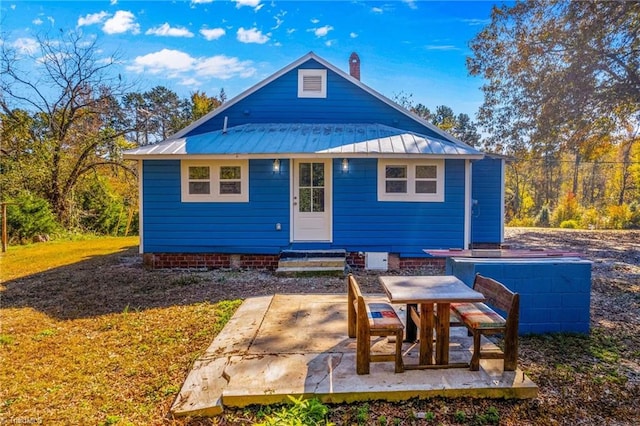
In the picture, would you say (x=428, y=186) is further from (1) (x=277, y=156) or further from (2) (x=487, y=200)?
(1) (x=277, y=156)

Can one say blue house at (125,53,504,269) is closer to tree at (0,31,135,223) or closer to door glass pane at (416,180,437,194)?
door glass pane at (416,180,437,194)

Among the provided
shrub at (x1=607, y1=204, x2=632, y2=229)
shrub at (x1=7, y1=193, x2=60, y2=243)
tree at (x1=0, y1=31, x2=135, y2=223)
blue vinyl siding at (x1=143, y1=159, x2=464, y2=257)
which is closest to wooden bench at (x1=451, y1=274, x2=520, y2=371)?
blue vinyl siding at (x1=143, y1=159, x2=464, y2=257)

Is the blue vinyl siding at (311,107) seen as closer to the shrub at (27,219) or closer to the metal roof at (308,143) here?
the metal roof at (308,143)

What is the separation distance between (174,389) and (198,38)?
44.9ft

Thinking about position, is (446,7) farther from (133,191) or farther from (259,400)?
(133,191)

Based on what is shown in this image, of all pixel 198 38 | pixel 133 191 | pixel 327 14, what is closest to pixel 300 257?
pixel 327 14

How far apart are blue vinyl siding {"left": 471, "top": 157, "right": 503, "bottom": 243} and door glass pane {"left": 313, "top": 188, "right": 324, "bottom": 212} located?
4116 mm

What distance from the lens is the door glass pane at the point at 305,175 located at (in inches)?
325

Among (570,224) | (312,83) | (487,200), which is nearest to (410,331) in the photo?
(487,200)

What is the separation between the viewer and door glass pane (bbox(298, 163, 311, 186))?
8266 mm

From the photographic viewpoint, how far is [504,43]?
1406cm

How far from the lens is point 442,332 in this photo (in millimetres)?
3006

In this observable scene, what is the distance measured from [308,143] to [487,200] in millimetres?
4990

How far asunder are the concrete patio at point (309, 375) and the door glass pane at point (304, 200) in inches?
172
